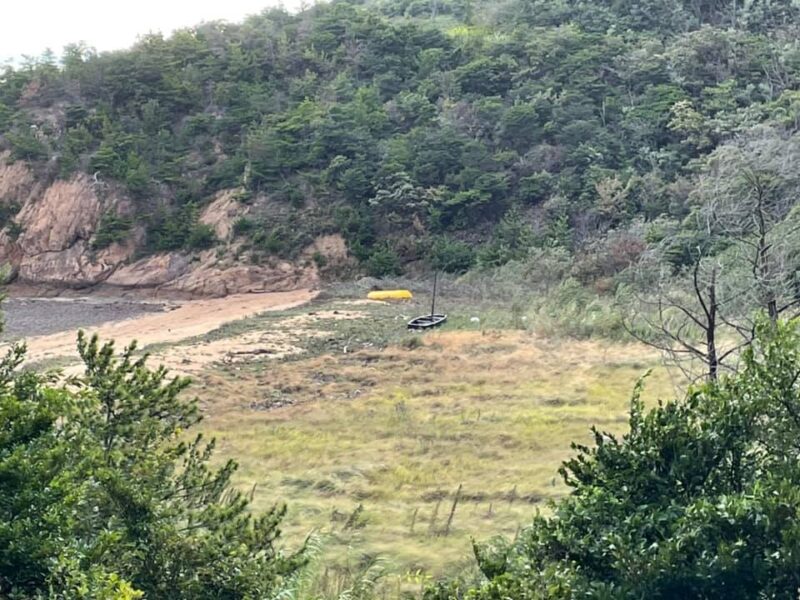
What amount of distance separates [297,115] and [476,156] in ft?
30.1

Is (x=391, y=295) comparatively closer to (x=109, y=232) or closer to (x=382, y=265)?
(x=382, y=265)

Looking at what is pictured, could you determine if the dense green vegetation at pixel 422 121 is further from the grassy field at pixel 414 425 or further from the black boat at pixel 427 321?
the grassy field at pixel 414 425

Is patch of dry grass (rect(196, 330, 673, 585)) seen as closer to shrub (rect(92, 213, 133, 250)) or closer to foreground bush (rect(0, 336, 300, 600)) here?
foreground bush (rect(0, 336, 300, 600))

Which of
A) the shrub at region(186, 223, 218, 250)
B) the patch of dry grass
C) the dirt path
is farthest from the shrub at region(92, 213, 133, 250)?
the patch of dry grass

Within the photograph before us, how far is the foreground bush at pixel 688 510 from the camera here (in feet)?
15.4

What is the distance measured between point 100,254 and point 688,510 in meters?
37.9

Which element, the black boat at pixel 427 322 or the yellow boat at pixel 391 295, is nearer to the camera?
the black boat at pixel 427 322

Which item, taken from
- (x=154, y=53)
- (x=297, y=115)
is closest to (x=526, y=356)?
(x=297, y=115)

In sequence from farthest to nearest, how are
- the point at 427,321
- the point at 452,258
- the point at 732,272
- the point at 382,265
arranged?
1. the point at 382,265
2. the point at 452,258
3. the point at 427,321
4. the point at 732,272

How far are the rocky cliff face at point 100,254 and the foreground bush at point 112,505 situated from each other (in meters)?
30.0

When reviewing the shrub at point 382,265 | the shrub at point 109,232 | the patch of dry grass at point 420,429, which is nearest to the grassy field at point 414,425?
the patch of dry grass at point 420,429

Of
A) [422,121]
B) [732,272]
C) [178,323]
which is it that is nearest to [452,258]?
[422,121]

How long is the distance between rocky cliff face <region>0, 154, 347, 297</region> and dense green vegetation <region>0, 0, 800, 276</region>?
0.93m

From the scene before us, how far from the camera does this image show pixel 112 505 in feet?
19.7
